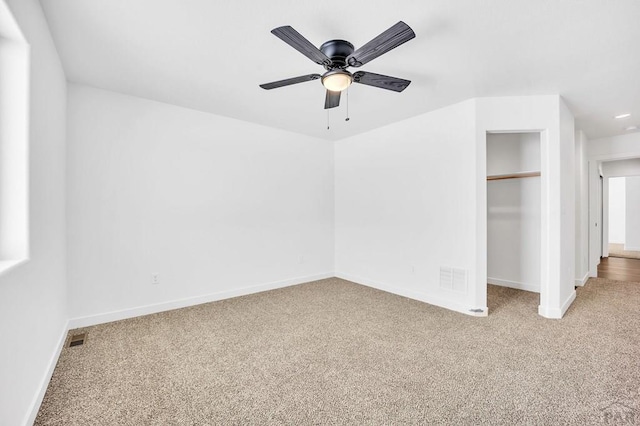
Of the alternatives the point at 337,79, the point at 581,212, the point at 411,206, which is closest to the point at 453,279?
the point at 411,206

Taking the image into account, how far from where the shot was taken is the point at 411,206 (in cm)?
417

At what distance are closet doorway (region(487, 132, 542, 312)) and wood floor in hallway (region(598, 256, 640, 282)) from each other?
7.42 ft

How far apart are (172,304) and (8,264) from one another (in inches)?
90.4

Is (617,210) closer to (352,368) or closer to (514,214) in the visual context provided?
(514,214)

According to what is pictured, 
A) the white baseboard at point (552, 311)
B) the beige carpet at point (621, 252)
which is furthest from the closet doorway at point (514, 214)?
the beige carpet at point (621, 252)

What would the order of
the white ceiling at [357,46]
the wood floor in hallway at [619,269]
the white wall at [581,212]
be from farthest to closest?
the wood floor in hallway at [619,269] → the white wall at [581,212] → the white ceiling at [357,46]

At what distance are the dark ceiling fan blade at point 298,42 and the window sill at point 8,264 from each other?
1833 millimetres

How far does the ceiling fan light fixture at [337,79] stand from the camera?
216 centimetres

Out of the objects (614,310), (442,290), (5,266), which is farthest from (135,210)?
(614,310)

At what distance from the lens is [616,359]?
240 cm

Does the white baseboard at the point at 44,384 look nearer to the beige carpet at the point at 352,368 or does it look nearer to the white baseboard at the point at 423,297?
the beige carpet at the point at 352,368

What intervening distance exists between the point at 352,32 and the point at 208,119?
2528 mm

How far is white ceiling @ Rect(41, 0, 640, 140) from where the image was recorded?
1900mm

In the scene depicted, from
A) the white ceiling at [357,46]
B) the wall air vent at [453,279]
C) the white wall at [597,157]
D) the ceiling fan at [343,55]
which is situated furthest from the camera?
the white wall at [597,157]
